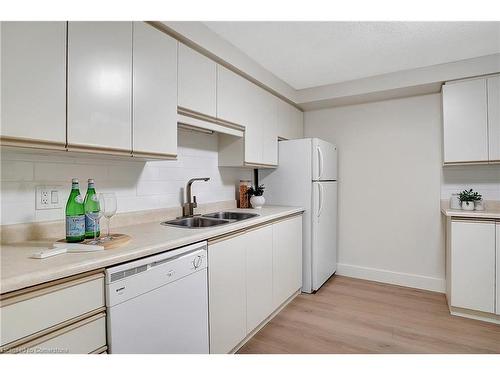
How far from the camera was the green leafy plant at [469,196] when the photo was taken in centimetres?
274

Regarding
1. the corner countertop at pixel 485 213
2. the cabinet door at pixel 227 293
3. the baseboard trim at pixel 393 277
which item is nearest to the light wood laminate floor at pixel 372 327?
the baseboard trim at pixel 393 277

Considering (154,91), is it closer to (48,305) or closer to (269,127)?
(48,305)

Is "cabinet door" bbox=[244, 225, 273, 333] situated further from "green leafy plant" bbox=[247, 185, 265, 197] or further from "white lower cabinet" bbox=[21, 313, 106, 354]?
"white lower cabinet" bbox=[21, 313, 106, 354]

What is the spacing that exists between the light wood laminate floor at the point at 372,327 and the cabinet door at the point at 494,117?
5.07 feet

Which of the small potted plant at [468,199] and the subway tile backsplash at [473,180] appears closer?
the small potted plant at [468,199]

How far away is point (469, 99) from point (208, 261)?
9.40ft

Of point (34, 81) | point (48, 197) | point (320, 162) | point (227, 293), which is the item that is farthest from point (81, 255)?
point (320, 162)

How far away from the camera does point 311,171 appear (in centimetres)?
298

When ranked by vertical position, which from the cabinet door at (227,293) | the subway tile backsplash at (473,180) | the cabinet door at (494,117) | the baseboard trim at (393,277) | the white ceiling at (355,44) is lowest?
the baseboard trim at (393,277)

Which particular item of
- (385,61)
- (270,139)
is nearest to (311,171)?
(270,139)

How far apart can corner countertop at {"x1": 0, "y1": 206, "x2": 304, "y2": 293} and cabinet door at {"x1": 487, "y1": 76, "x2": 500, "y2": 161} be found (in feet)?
8.47

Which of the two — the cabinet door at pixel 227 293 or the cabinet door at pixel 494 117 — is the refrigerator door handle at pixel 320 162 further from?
the cabinet door at pixel 494 117

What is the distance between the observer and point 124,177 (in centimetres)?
193
